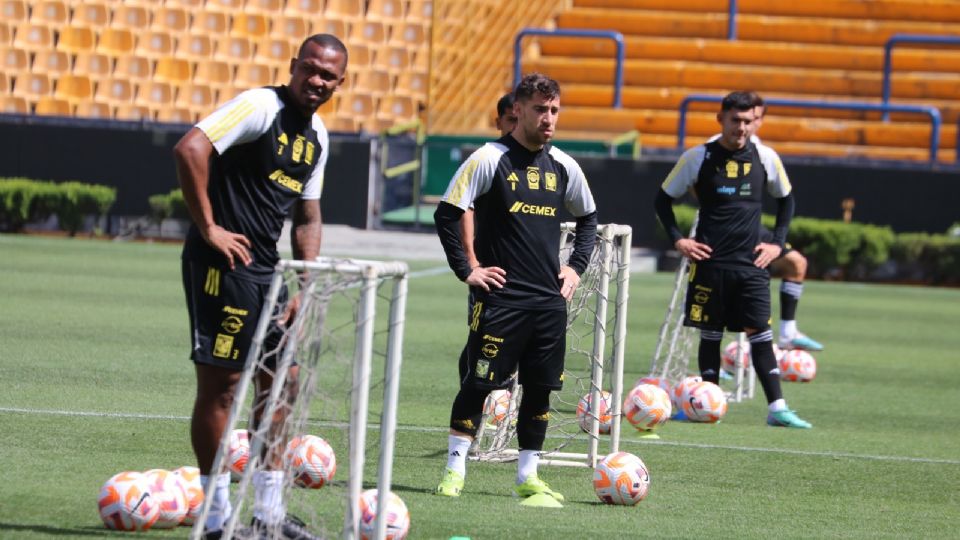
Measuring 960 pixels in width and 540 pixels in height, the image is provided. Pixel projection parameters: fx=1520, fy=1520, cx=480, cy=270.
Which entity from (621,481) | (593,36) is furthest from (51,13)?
(621,481)

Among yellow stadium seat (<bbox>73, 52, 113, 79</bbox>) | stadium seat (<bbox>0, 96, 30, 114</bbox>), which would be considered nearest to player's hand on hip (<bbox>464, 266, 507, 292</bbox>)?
stadium seat (<bbox>0, 96, 30, 114</bbox>)

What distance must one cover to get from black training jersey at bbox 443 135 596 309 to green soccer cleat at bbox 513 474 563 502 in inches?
32.7

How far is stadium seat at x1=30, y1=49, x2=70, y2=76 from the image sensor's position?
1181 inches

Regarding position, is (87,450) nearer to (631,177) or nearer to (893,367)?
(893,367)

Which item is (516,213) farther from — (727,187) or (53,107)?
(53,107)

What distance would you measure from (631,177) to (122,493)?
18.8 m

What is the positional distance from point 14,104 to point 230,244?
2523cm

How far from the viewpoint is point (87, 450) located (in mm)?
7855

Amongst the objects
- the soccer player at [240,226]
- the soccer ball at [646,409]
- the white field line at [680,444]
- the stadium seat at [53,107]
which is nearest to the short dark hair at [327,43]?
the soccer player at [240,226]

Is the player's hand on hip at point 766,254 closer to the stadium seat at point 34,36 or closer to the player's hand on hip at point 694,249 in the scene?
the player's hand on hip at point 694,249

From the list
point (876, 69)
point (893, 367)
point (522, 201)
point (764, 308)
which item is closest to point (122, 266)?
point (893, 367)

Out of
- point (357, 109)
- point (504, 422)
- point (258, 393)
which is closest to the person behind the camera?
point (258, 393)

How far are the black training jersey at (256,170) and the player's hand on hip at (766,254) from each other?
4.90 m

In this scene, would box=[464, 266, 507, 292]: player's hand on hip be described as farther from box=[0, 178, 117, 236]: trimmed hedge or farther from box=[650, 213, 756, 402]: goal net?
box=[0, 178, 117, 236]: trimmed hedge
